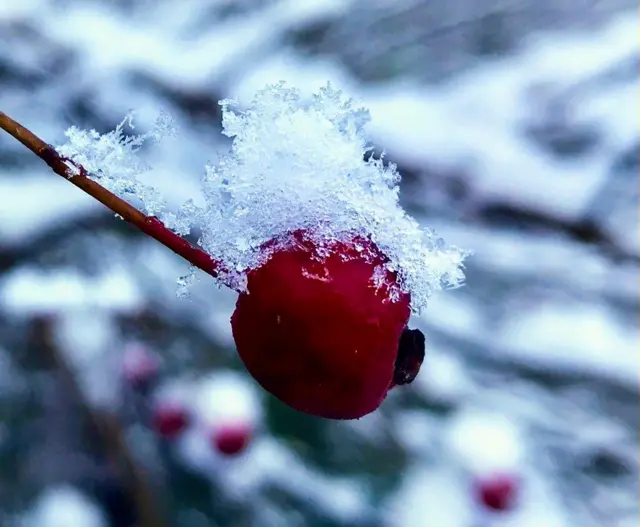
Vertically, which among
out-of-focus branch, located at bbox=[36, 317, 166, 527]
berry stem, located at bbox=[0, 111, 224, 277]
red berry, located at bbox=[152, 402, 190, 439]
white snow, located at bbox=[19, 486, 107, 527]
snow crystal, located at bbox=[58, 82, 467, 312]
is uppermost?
red berry, located at bbox=[152, 402, 190, 439]

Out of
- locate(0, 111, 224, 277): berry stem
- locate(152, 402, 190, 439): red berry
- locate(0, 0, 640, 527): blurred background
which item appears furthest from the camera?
locate(152, 402, 190, 439): red berry

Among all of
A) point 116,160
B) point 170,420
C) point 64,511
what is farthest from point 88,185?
point 64,511

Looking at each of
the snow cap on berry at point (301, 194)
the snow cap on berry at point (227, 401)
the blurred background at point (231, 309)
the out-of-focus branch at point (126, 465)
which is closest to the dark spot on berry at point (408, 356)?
the snow cap on berry at point (301, 194)

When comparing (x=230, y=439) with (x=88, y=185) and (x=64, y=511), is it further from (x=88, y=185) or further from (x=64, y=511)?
(x=88, y=185)

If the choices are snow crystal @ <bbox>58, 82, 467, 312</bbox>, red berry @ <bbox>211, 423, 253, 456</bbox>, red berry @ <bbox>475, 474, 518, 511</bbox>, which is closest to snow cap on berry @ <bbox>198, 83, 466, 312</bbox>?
snow crystal @ <bbox>58, 82, 467, 312</bbox>

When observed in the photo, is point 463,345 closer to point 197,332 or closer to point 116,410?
point 197,332

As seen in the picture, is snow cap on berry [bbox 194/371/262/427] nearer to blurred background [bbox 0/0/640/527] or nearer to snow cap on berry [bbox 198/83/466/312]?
blurred background [bbox 0/0/640/527]

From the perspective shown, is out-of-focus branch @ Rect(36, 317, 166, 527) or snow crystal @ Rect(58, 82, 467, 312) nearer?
snow crystal @ Rect(58, 82, 467, 312)
